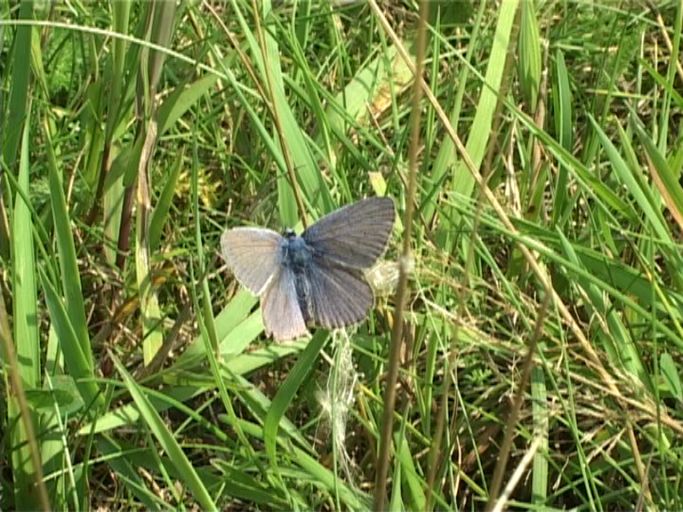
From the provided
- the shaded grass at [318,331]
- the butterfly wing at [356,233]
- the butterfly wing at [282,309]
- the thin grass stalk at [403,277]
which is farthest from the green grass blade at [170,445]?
the thin grass stalk at [403,277]

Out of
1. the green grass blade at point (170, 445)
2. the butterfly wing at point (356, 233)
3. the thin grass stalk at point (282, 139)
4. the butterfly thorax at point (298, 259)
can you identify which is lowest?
the green grass blade at point (170, 445)

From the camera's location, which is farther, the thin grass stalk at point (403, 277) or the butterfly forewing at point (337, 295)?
the butterfly forewing at point (337, 295)

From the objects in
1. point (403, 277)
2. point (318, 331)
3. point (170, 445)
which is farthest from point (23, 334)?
point (403, 277)

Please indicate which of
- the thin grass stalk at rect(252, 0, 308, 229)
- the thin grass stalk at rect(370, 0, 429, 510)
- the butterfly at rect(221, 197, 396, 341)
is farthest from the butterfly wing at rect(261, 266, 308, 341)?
the thin grass stalk at rect(370, 0, 429, 510)

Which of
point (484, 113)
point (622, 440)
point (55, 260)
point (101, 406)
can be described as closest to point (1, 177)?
point (55, 260)

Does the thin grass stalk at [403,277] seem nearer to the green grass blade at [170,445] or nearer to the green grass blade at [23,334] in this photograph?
the green grass blade at [170,445]

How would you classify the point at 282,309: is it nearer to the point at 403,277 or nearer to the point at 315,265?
the point at 315,265

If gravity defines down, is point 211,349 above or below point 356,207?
below

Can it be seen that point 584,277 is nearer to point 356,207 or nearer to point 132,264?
point 356,207
